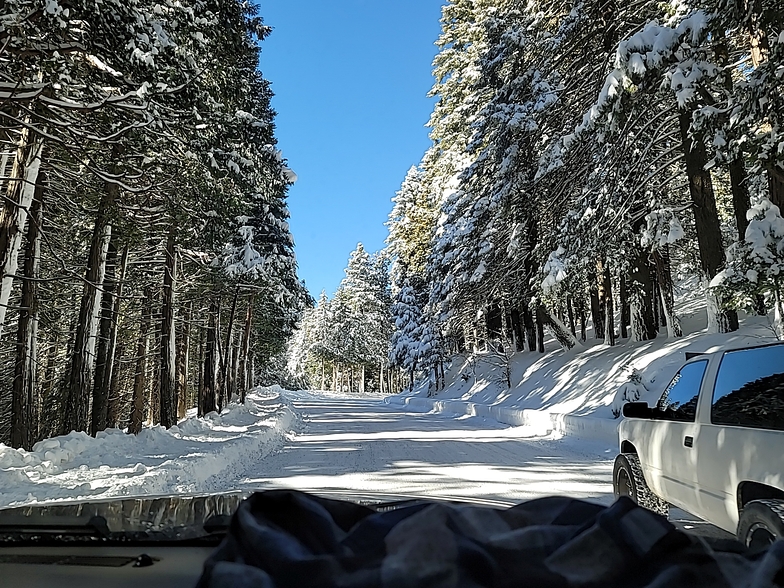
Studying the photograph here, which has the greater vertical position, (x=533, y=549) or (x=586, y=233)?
(x=586, y=233)

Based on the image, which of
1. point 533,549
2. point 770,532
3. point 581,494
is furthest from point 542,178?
point 533,549

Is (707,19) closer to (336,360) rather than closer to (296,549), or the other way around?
(296,549)

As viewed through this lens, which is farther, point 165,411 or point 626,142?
point 165,411

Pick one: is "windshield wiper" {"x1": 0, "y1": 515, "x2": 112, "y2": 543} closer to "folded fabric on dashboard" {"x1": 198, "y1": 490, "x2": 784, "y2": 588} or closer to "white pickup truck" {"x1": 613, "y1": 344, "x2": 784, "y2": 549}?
"folded fabric on dashboard" {"x1": 198, "y1": 490, "x2": 784, "y2": 588}

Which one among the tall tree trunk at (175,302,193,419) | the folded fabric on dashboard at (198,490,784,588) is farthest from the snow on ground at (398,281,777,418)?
the tall tree trunk at (175,302,193,419)

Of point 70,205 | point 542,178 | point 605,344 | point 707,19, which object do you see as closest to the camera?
point 707,19

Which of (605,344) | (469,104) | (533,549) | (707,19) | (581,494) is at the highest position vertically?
(469,104)

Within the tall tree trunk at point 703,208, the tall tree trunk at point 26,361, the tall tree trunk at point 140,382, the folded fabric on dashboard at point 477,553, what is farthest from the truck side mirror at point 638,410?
the tall tree trunk at point 140,382

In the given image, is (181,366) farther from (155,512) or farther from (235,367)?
(155,512)

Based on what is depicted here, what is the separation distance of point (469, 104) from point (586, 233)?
12.2m

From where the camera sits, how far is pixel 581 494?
771 centimetres

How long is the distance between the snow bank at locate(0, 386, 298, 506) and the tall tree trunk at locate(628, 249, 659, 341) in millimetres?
12975

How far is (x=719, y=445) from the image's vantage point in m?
4.12

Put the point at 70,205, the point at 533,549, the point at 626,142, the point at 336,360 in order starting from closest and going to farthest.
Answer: the point at 533,549
the point at 70,205
the point at 626,142
the point at 336,360
